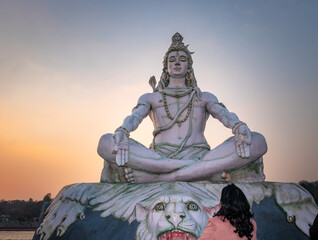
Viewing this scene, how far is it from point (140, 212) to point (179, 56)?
10.2ft

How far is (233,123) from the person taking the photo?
509 centimetres

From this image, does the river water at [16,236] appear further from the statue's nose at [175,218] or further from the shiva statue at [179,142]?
the statue's nose at [175,218]

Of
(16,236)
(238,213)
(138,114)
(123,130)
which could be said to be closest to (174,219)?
(238,213)

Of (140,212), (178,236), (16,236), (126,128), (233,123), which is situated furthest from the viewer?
(16,236)

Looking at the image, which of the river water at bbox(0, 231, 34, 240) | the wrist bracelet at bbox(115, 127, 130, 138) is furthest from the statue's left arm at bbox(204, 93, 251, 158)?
the river water at bbox(0, 231, 34, 240)

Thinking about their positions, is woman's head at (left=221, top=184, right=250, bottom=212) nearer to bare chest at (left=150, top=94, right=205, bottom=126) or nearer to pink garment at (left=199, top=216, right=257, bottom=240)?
pink garment at (left=199, top=216, right=257, bottom=240)

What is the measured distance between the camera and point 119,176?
495cm

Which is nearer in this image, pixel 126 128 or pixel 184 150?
pixel 126 128

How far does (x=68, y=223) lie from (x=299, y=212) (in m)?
2.72

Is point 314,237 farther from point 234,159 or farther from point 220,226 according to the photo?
point 234,159

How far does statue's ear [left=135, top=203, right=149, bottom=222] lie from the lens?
3.68 meters

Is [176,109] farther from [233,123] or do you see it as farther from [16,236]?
[16,236]

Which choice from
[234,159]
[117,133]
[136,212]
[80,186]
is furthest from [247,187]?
[80,186]

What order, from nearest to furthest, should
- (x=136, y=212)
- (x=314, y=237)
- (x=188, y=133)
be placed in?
1. (x=314, y=237)
2. (x=136, y=212)
3. (x=188, y=133)
